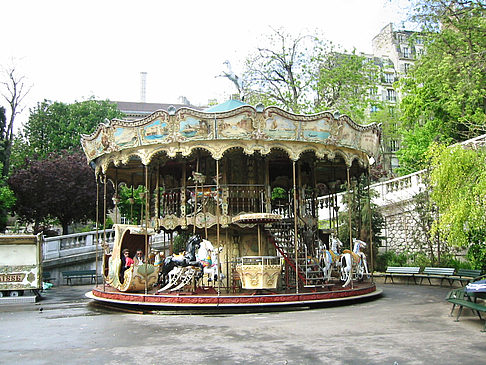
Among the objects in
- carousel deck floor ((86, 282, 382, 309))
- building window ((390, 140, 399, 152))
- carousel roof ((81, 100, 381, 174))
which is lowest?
carousel deck floor ((86, 282, 382, 309))

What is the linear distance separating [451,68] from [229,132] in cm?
1176

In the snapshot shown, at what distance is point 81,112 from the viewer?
136 feet

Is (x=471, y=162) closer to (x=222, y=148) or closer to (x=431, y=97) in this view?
(x=222, y=148)

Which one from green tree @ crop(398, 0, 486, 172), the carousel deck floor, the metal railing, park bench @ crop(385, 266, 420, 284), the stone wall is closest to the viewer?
the carousel deck floor

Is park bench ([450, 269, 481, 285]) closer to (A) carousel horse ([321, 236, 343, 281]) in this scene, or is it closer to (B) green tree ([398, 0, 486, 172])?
(A) carousel horse ([321, 236, 343, 281])

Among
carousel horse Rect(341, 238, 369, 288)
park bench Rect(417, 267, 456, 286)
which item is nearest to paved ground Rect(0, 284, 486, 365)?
carousel horse Rect(341, 238, 369, 288)

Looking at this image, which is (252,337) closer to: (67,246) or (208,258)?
(208,258)

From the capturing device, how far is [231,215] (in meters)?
15.0

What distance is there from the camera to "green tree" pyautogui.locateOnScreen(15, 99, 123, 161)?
3988 centimetres

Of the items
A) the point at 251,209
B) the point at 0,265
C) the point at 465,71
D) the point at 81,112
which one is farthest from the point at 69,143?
the point at 465,71

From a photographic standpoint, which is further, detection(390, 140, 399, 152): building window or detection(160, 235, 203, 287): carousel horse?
detection(390, 140, 399, 152): building window

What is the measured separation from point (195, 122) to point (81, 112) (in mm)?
30702

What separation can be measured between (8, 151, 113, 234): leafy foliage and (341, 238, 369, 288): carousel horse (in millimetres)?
20371

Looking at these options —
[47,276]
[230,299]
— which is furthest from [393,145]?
[230,299]
